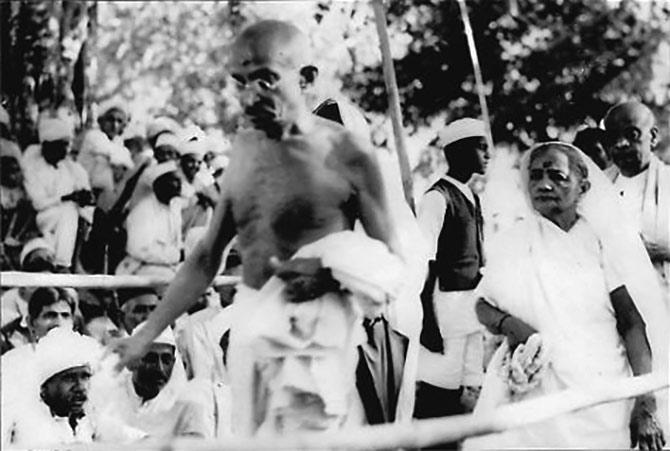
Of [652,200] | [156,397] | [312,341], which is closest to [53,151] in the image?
[156,397]

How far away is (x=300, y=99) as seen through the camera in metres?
2.89

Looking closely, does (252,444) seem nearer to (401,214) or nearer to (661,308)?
(401,214)

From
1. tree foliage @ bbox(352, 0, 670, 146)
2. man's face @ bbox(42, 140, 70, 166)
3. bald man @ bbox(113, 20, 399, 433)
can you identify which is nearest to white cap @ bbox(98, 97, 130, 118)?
man's face @ bbox(42, 140, 70, 166)

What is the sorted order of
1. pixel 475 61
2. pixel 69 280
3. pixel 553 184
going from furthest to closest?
pixel 475 61 < pixel 553 184 < pixel 69 280

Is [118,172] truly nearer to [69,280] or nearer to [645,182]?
[69,280]

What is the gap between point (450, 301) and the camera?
3826 mm

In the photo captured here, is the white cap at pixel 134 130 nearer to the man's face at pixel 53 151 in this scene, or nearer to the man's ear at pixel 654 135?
the man's face at pixel 53 151

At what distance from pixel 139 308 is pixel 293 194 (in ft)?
4.00

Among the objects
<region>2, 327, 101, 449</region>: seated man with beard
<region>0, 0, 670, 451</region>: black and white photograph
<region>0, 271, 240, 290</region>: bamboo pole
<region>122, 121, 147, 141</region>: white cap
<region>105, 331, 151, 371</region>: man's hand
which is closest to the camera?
<region>0, 0, 670, 451</region>: black and white photograph

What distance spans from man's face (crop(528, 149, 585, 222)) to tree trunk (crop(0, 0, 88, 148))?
1650mm

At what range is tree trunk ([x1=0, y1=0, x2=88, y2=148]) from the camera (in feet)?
14.1

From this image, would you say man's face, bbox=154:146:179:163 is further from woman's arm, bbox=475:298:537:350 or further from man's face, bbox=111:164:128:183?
woman's arm, bbox=475:298:537:350

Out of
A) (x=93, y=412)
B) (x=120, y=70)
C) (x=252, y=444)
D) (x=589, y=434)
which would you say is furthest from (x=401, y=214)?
(x=120, y=70)

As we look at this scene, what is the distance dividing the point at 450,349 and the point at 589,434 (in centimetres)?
→ 46
